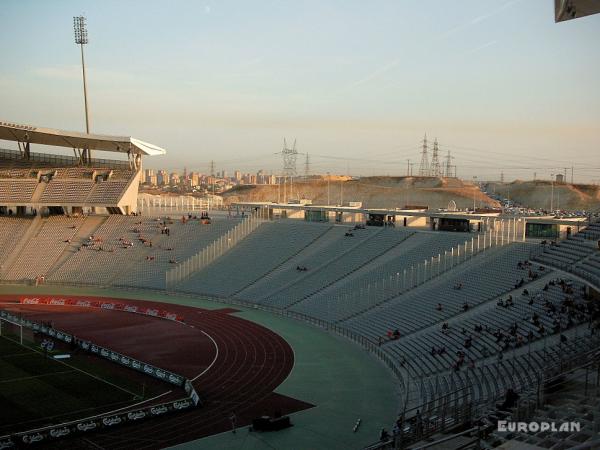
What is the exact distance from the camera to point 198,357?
29359 millimetres

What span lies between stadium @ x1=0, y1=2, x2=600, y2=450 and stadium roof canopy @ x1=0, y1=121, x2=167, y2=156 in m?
0.34

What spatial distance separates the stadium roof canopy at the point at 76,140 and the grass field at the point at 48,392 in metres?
32.4

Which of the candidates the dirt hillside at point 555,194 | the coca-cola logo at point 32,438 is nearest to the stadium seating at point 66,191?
the coca-cola logo at point 32,438

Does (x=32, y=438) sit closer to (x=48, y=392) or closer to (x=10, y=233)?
(x=48, y=392)

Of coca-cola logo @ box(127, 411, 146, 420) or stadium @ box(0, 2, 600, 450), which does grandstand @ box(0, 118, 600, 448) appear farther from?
coca-cola logo @ box(127, 411, 146, 420)

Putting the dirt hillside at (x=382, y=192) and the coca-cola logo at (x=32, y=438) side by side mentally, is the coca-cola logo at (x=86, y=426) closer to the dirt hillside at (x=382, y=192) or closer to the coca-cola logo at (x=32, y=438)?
the coca-cola logo at (x=32, y=438)

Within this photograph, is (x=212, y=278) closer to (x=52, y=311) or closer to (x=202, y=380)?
(x=52, y=311)

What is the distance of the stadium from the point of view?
755 inches

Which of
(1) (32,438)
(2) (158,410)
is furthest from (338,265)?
(1) (32,438)

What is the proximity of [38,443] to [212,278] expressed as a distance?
28200 mm

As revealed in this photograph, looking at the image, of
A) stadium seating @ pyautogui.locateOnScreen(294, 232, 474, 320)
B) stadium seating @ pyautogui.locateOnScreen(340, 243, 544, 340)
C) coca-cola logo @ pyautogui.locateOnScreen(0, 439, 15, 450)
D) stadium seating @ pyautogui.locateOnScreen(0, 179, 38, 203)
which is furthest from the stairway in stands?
coca-cola logo @ pyautogui.locateOnScreen(0, 439, 15, 450)

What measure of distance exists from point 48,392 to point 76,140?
4060cm

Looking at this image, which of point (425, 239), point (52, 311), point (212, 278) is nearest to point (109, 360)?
point (52, 311)

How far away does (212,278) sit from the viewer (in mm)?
47031
